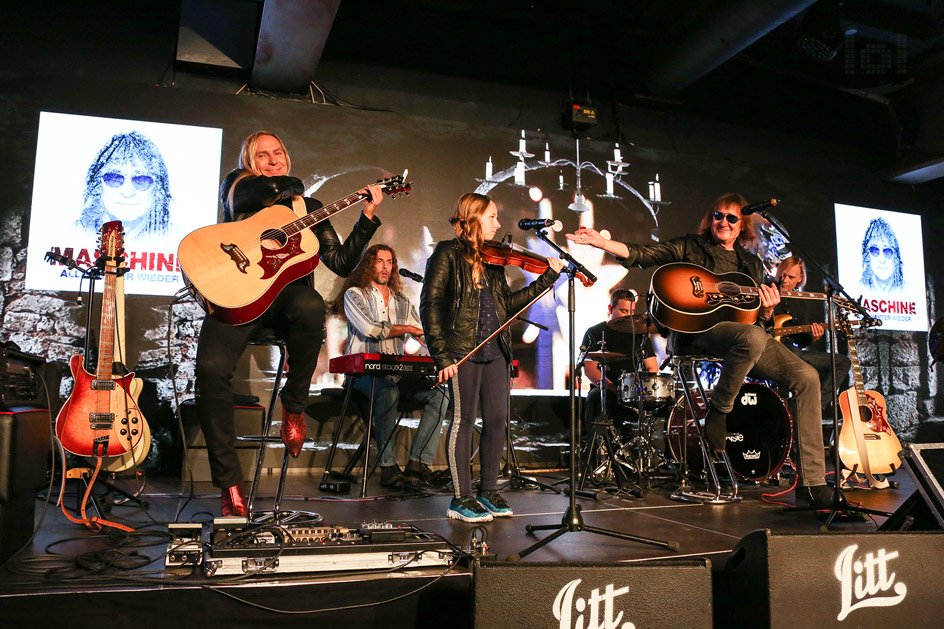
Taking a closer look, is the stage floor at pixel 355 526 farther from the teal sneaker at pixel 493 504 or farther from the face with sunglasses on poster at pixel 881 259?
the face with sunglasses on poster at pixel 881 259

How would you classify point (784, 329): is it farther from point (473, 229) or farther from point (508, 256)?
point (473, 229)

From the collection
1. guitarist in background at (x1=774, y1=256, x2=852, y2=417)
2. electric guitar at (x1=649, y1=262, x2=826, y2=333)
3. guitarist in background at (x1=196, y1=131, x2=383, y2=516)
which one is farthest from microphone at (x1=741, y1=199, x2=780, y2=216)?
guitarist in background at (x1=774, y1=256, x2=852, y2=417)

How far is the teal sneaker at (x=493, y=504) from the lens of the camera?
3.74 metres

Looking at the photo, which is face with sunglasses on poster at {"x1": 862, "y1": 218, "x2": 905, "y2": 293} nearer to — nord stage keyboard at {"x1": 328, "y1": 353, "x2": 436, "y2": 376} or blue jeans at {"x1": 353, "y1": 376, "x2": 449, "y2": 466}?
blue jeans at {"x1": 353, "y1": 376, "x2": 449, "y2": 466}

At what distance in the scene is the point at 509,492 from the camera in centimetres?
507

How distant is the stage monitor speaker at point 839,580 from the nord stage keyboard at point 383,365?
274 centimetres

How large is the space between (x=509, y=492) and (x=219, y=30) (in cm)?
505

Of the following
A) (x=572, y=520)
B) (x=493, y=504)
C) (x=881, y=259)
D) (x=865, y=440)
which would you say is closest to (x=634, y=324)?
(x=865, y=440)

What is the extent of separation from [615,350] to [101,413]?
15.1 ft

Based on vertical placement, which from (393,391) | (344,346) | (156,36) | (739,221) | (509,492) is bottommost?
(509,492)

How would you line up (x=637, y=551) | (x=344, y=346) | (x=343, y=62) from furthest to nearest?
1. (x=343, y=62)
2. (x=344, y=346)
3. (x=637, y=551)

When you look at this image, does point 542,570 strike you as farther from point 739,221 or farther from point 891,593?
point 739,221

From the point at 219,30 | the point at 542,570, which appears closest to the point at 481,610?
the point at 542,570

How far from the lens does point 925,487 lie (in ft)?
9.07
